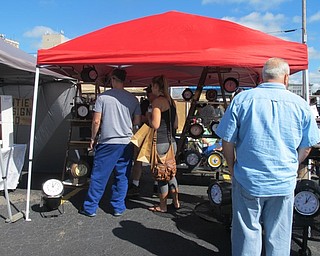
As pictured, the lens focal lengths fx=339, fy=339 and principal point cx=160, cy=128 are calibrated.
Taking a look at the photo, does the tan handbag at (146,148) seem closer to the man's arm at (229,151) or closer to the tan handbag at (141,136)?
the tan handbag at (141,136)

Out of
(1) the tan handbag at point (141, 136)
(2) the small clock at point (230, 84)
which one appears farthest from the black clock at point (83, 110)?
(2) the small clock at point (230, 84)

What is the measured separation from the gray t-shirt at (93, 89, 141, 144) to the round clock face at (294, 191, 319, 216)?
223 cm

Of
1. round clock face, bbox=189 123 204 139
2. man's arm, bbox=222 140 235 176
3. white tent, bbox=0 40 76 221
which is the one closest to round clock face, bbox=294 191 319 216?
man's arm, bbox=222 140 235 176

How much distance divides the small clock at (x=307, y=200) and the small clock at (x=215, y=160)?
104 inches

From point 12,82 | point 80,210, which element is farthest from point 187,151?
point 12,82

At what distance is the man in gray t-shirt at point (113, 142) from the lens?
169 inches

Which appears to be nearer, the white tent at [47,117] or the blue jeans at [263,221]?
the blue jeans at [263,221]

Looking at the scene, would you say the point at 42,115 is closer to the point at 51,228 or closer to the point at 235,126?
the point at 51,228

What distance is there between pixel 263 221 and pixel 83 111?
12.2 ft

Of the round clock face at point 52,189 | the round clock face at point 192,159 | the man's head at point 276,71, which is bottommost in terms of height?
the round clock face at point 52,189

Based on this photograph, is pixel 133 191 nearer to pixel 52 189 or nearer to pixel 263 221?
pixel 52 189

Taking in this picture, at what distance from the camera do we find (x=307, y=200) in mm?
3035

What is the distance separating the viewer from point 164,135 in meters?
4.29

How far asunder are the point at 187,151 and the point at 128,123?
6.21 feet
